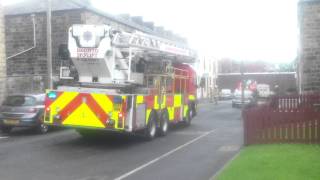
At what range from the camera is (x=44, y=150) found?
13.7m

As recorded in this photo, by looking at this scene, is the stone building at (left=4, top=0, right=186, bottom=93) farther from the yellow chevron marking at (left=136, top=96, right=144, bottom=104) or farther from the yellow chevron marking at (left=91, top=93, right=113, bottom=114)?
the yellow chevron marking at (left=91, top=93, right=113, bottom=114)

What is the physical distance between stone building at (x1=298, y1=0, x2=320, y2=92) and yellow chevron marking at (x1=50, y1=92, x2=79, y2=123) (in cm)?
1368

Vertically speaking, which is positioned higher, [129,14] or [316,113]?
[129,14]

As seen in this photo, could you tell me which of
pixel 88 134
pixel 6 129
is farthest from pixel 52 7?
pixel 88 134

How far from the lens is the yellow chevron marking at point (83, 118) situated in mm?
14416

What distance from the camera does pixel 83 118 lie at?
14.6 m

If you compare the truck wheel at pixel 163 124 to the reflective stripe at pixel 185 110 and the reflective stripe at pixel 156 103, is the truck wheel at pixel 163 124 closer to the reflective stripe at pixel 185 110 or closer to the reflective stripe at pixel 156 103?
the reflective stripe at pixel 156 103

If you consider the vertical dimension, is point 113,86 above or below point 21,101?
above

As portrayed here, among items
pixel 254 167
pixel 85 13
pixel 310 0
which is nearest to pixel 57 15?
pixel 85 13

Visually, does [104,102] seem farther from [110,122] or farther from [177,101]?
[177,101]

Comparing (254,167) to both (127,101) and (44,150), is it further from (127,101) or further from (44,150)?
(44,150)

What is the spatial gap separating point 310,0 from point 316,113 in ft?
Answer: 38.4

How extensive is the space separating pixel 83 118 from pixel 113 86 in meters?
1.29

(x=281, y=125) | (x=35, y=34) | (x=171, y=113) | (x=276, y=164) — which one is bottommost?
(x=276, y=164)
